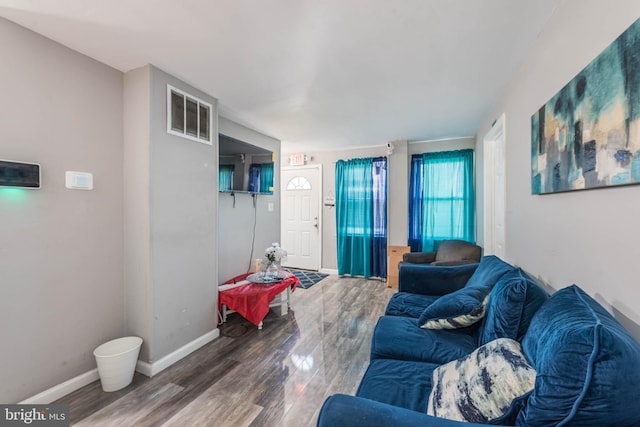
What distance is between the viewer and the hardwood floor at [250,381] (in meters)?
1.64

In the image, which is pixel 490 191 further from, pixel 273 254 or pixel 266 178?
pixel 266 178

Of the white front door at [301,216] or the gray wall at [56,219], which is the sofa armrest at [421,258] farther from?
the gray wall at [56,219]

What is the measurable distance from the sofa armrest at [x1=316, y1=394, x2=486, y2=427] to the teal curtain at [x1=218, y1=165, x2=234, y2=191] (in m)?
2.58

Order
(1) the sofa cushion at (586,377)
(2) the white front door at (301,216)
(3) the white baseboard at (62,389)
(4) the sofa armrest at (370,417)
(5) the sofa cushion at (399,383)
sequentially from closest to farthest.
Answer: (1) the sofa cushion at (586,377) < (4) the sofa armrest at (370,417) < (5) the sofa cushion at (399,383) < (3) the white baseboard at (62,389) < (2) the white front door at (301,216)

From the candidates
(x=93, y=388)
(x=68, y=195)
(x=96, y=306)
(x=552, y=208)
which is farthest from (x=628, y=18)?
(x=93, y=388)

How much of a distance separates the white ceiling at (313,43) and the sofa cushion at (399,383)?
6.33 feet

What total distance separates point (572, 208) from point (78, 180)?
3.01m

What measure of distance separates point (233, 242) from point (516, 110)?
10.5ft

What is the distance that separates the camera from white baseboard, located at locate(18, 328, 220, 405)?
1.72 metres

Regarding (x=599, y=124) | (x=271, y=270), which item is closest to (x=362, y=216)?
(x=271, y=270)

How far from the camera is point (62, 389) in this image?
1.80 m

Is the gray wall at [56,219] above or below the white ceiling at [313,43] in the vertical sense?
below

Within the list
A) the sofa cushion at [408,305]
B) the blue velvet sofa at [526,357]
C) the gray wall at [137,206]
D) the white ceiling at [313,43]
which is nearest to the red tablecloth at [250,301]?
the gray wall at [137,206]

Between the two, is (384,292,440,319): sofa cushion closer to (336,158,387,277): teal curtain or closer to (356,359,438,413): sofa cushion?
(356,359,438,413): sofa cushion
